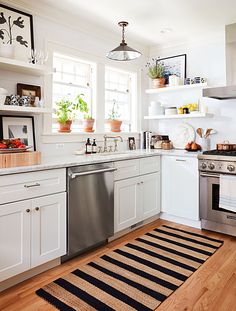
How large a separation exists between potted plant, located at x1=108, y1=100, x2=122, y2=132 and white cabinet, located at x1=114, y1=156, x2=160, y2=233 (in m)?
0.76

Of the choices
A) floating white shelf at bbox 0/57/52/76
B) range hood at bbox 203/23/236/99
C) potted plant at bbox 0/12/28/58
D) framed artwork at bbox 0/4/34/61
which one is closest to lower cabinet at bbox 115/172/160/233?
range hood at bbox 203/23/236/99

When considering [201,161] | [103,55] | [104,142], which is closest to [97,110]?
[104,142]

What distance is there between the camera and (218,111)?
373 centimetres

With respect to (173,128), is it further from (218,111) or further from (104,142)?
(104,142)

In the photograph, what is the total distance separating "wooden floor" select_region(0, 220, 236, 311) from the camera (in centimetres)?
187

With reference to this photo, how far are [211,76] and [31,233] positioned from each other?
3.18 metres

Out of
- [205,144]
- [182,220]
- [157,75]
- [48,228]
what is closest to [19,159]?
[48,228]

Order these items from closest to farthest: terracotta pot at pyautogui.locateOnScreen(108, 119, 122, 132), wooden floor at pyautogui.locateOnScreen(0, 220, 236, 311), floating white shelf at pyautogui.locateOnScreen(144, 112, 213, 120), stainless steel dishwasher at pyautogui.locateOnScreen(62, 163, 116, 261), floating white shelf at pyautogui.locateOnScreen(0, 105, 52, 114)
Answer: wooden floor at pyautogui.locateOnScreen(0, 220, 236, 311) → floating white shelf at pyautogui.locateOnScreen(0, 105, 52, 114) → stainless steel dishwasher at pyautogui.locateOnScreen(62, 163, 116, 261) → floating white shelf at pyautogui.locateOnScreen(144, 112, 213, 120) → terracotta pot at pyautogui.locateOnScreen(108, 119, 122, 132)

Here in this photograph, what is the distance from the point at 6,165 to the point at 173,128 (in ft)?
9.35

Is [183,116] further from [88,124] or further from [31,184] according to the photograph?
[31,184]

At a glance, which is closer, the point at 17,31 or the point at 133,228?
the point at 17,31

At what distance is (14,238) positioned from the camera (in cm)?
203

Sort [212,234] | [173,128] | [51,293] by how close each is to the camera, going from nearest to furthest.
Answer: [51,293]
[212,234]
[173,128]

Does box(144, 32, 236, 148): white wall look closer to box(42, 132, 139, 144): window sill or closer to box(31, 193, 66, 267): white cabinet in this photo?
box(42, 132, 139, 144): window sill
